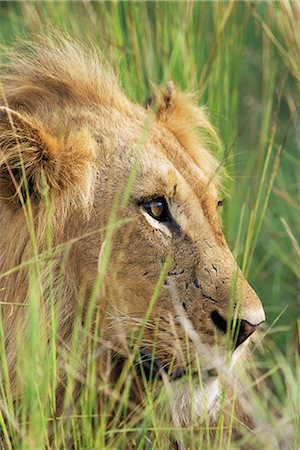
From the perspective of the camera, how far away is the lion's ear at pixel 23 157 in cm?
263

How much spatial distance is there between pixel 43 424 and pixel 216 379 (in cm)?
60

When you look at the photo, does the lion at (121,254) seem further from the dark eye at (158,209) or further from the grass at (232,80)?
the grass at (232,80)

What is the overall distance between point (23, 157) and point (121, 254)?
36cm

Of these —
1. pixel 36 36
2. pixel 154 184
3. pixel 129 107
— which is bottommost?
pixel 154 184

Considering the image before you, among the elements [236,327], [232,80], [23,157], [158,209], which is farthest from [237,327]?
[232,80]

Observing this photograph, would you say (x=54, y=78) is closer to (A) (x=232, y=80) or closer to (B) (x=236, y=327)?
(B) (x=236, y=327)

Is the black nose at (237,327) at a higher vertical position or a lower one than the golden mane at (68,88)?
lower

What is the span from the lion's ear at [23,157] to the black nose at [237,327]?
22.3 inches

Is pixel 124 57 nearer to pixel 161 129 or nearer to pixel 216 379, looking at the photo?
pixel 161 129

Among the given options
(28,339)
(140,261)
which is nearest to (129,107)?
(140,261)

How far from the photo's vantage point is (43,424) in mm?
2281

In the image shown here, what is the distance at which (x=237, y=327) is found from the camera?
2.57 m

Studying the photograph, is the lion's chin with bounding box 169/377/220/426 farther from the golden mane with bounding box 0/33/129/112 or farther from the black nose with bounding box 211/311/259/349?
the golden mane with bounding box 0/33/129/112

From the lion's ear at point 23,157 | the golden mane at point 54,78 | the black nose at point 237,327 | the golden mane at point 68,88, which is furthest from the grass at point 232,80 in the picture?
the lion's ear at point 23,157
